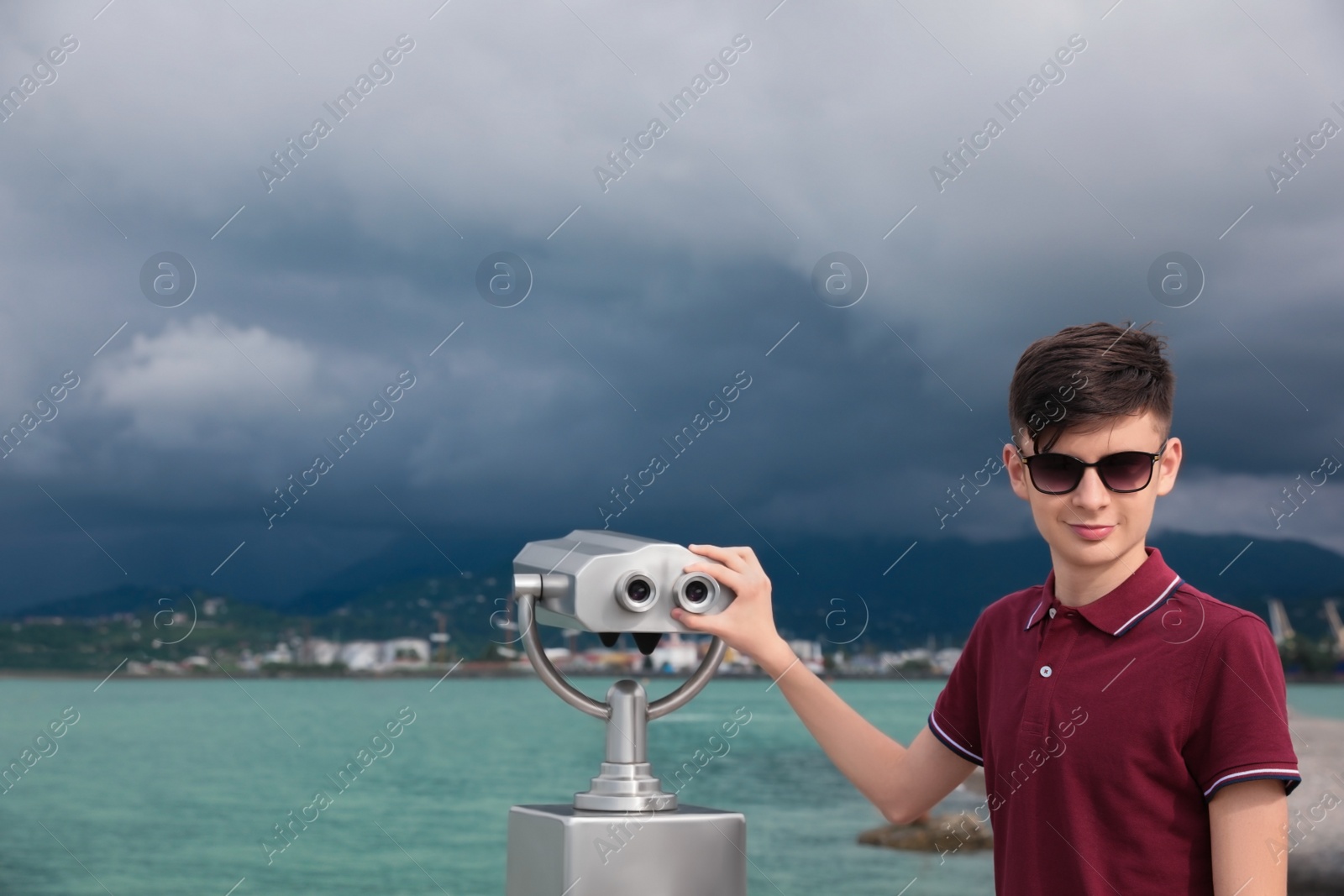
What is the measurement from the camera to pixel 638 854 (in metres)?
1.71

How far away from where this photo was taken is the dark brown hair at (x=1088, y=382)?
6.64ft

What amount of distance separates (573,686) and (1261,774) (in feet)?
3.39

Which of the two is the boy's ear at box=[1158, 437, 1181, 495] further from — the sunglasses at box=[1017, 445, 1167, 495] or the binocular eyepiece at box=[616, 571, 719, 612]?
the binocular eyepiece at box=[616, 571, 719, 612]

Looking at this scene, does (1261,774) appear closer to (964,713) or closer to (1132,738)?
(1132,738)

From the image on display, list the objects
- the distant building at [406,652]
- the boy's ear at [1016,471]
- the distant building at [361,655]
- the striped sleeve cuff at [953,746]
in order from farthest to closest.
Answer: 1. the distant building at [361,655]
2. the distant building at [406,652]
3. the striped sleeve cuff at [953,746]
4. the boy's ear at [1016,471]

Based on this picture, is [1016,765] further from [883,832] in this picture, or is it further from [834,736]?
[883,832]

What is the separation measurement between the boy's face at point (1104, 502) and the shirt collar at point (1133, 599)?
35mm

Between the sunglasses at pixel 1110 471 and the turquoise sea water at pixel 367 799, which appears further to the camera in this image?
the turquoise sea water at pixel 367 799

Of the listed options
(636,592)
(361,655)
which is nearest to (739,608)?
(636,592)

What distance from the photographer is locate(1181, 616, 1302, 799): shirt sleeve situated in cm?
175

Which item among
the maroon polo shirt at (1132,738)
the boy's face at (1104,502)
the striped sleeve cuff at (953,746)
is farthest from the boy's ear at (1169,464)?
the striped sleeve cuff at (953,746)

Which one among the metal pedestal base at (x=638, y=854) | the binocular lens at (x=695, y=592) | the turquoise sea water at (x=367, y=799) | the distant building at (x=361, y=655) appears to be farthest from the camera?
the distant building at (x=361, y=655)

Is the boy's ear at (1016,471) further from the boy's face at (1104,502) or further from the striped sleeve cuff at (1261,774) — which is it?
the striped sleeve cuff at (1261,774)

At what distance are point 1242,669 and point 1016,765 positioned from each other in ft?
1.37
